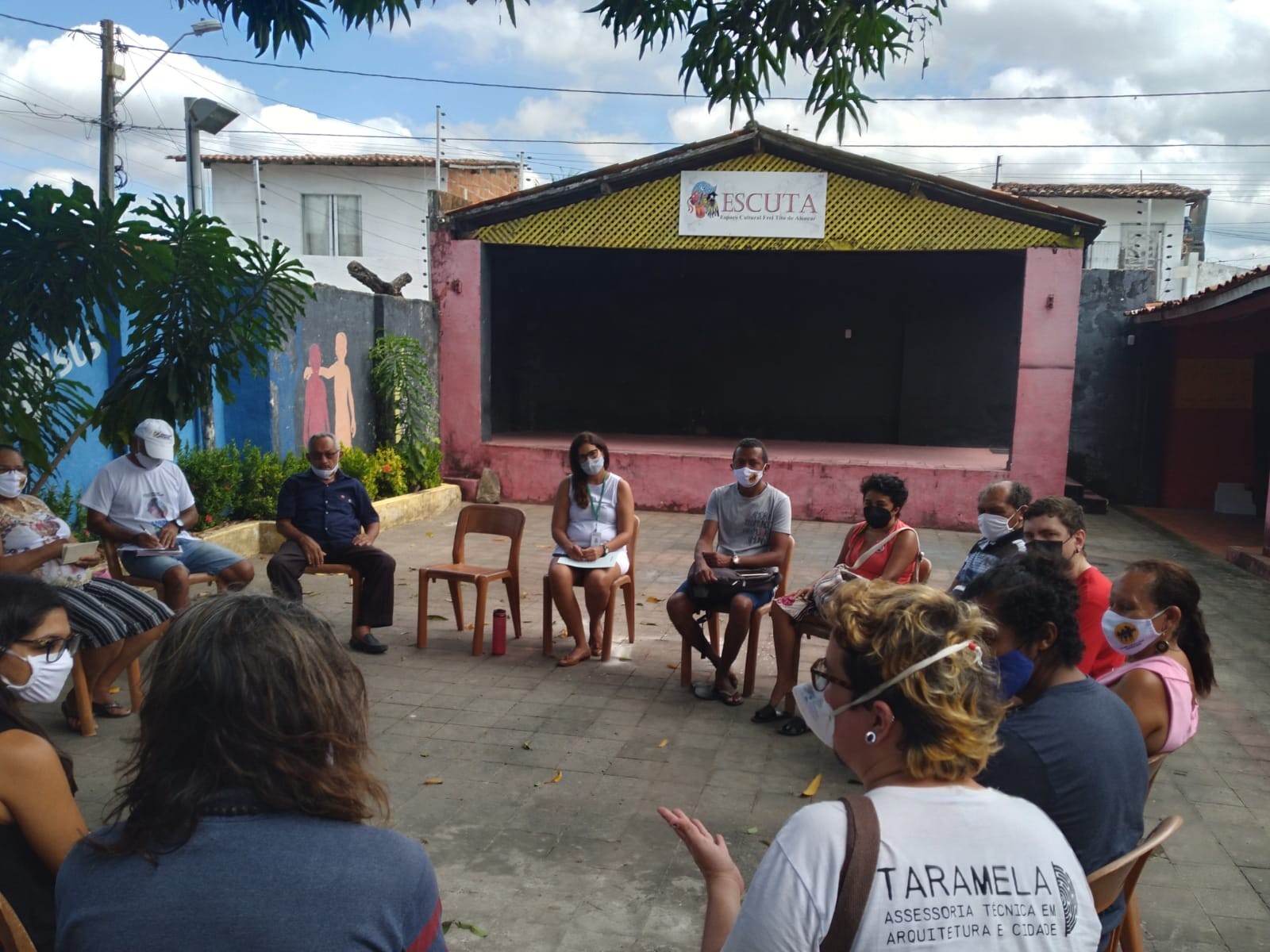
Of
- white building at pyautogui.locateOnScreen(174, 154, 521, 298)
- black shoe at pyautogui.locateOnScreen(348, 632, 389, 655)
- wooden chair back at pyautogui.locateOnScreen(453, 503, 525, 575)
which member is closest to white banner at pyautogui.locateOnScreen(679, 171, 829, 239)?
wooden chair back at pyautogui.locateOnScreen(453, 503, 525, 575)

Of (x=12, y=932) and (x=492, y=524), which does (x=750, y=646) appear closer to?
(x=492, y=524)

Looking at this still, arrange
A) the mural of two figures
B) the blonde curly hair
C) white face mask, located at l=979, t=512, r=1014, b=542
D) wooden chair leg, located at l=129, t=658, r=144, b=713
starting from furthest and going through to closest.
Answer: the mural of two figures < wooden chair leg, located at l=129, t=658, r=144, b=713 < white face mask, located at l=979, t=512, r=1014, b=542 < the blonde curly hair

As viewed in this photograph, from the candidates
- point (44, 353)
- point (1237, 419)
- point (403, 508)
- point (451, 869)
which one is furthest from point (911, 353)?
point (451, 869)

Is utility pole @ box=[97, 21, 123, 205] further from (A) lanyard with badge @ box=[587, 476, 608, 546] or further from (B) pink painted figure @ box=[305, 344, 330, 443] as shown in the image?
(A) lanyard with badge @ box=[587, 476, 608, 546]

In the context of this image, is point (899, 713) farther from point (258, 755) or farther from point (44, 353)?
point (44, 353)

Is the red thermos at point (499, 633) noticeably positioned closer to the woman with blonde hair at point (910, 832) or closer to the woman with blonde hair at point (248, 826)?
the woman with blonde hair at point (910, 832)

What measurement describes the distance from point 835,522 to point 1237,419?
19.3 ft

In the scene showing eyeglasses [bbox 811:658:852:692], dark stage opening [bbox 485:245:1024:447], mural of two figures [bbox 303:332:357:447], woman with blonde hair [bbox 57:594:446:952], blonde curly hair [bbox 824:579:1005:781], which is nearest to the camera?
woman with blonde hair [bbox 57:594:446:952]

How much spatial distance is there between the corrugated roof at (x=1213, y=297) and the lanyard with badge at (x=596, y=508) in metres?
6.83

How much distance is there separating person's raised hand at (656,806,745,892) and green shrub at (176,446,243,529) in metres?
7.30

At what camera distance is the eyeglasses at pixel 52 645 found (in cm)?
292

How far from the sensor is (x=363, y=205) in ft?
85.1

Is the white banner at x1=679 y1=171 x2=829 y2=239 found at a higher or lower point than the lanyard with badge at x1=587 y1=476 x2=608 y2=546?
higher

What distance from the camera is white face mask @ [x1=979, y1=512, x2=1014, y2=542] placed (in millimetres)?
4812
